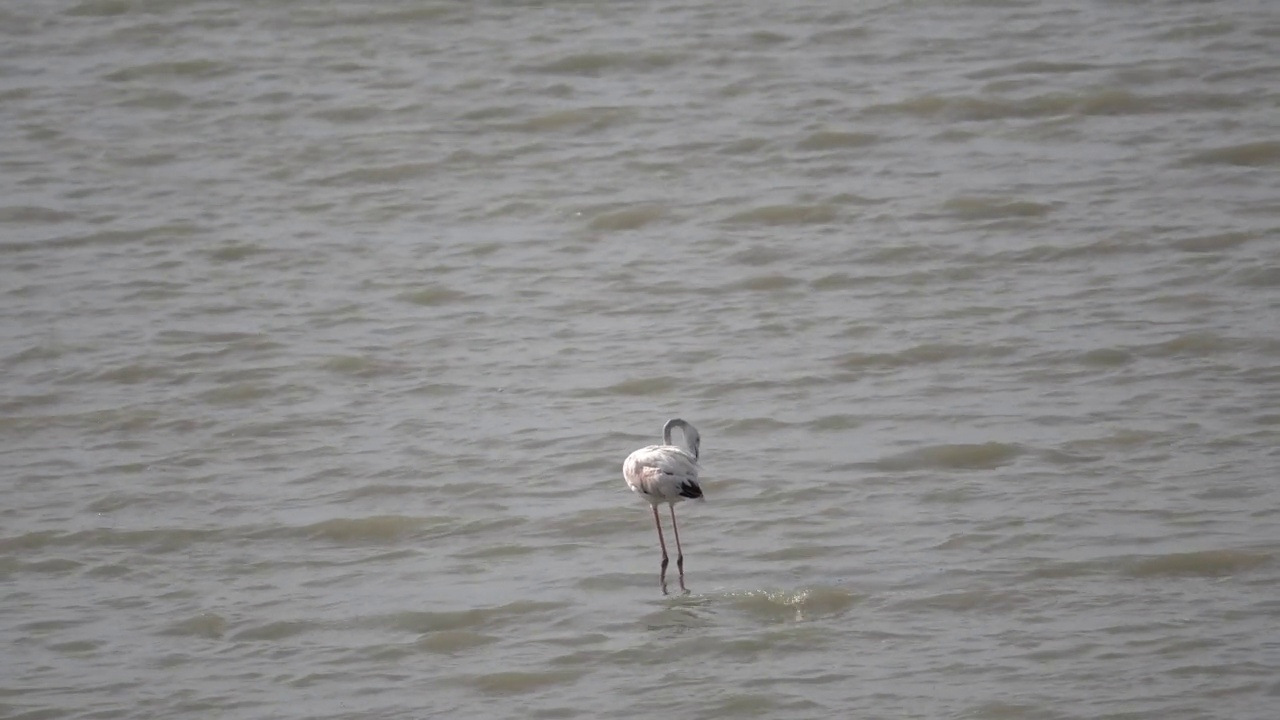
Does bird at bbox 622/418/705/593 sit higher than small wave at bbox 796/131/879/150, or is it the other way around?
small wave at bbox 796/131/879/150

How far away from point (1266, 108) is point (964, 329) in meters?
3.75

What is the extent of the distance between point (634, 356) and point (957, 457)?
240 centimetres

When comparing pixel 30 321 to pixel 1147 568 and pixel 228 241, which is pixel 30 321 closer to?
pixel 228 241

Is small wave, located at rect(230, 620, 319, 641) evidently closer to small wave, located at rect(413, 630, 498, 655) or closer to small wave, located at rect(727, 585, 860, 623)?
small wave, located at rect(413, 630, 498, 655)

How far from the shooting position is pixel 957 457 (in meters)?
8.40

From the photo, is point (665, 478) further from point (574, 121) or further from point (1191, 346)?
point (574, 121)

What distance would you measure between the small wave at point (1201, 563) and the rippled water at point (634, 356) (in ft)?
0.08

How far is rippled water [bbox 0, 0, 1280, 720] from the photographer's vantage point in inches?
273

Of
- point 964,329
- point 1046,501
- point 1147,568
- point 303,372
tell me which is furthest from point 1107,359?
point 303,372

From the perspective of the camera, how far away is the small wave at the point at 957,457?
8328 mm

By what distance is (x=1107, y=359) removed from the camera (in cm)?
931

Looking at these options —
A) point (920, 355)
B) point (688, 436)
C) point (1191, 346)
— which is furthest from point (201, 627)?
point (1191, 346)

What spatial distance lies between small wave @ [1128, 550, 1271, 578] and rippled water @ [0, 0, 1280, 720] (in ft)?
0.08

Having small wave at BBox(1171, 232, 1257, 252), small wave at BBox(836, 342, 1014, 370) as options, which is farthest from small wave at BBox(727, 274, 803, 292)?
small wave at BBox(1171, 232, 1257, 252)
